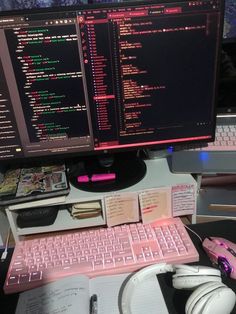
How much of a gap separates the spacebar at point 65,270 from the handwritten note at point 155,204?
21 centimetres

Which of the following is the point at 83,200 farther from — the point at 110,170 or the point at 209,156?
the point at 209,156

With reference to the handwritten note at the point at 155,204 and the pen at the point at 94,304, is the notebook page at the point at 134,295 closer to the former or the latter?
the pen at the point at 94,304

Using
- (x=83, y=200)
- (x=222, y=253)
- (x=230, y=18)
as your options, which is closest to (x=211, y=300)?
(x=222, y=253)

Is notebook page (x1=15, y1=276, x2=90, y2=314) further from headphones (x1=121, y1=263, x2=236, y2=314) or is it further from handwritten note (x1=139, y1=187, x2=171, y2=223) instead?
handwritten note (x1=139, y1=187, x2=171, y2=223)

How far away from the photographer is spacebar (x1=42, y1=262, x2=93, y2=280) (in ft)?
2.61

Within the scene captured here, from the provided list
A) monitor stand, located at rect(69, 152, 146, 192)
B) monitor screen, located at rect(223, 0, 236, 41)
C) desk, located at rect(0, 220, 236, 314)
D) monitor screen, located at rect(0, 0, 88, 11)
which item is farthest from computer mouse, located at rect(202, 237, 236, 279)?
monitor screen, located at rect(0, 0, 88, 11)

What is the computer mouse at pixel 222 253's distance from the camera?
0.78m

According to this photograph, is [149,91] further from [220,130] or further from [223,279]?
[223,279]

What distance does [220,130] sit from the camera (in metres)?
1.01

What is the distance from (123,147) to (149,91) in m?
0.17

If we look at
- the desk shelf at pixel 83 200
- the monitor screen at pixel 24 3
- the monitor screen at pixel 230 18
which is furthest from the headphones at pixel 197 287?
the monitor screen at pixel 24 3

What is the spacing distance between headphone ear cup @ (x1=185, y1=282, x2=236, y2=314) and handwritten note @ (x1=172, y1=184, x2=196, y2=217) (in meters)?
0.27

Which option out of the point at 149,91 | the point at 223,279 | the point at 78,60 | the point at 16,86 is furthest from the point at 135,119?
the point at 223,279

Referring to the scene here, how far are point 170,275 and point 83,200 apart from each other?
0.96ft
